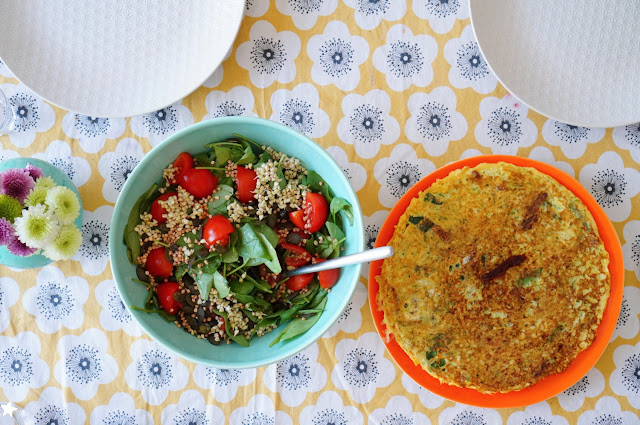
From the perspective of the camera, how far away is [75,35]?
1467 mm

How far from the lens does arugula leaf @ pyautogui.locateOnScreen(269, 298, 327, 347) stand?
4.31 feet

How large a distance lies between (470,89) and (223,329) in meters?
0.97

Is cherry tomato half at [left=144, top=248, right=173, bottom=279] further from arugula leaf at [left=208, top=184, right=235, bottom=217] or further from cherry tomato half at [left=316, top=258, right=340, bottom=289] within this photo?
cherry tomato half at [left=316, top=258, right=340, bottom=289]

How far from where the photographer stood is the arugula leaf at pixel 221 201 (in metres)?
1.34

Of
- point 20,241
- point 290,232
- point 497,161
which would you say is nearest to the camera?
point 20,241

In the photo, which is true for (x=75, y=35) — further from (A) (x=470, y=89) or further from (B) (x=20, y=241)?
(A) (x=470, y=89)

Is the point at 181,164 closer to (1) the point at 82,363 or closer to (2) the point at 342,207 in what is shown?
(2) the point at 342,207

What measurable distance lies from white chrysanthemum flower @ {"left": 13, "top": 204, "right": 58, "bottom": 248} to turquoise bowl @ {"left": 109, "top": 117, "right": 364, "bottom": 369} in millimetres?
143

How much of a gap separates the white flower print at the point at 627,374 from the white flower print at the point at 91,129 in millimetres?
1597

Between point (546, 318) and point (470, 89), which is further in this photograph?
point (470, 89)

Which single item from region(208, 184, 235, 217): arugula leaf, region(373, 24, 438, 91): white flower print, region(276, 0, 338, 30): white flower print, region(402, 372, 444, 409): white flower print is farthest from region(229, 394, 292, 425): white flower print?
region(276, 0, 338, 30): white flower print

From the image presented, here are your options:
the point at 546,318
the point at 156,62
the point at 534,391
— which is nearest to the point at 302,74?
the point at 156,62

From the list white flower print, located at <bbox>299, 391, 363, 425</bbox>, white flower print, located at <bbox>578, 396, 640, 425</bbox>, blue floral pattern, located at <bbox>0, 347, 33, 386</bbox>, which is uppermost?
blue floral pattern, located at <bbox>0, 347, 33, 386</bbox>

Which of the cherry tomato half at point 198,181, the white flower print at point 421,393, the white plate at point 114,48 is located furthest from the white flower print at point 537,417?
the white plate at point 114,48
